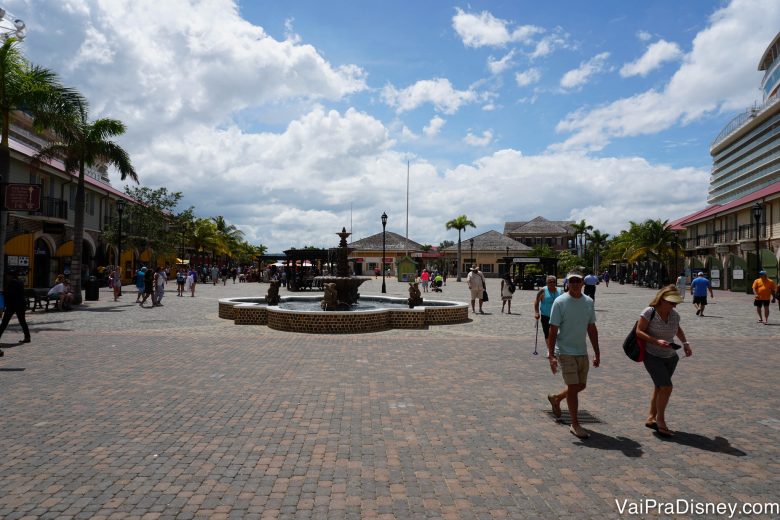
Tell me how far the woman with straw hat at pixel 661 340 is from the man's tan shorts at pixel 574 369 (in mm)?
634

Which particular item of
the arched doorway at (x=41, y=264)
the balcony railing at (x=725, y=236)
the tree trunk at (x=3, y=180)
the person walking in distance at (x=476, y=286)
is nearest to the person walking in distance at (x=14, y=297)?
the tree trunk at (x=3, y=180)

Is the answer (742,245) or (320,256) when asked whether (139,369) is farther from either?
(742,245)

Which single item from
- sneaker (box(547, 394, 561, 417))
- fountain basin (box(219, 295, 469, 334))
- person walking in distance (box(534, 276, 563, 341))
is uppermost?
person walking in distance (box(534, 276, 563, 341))

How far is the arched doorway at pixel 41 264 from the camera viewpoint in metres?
29.4

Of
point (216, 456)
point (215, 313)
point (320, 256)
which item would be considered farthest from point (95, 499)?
point (320, 256)

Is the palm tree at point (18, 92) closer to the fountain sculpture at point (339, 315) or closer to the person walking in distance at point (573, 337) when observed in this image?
the fountain sculpture at point (339, 315)

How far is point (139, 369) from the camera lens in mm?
8039

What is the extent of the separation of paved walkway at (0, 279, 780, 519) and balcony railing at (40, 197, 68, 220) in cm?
2253

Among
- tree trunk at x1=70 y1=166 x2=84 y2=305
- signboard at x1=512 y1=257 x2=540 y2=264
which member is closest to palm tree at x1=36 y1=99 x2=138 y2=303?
tree trunk at x1=70 y1=166 x2=84 y2=305

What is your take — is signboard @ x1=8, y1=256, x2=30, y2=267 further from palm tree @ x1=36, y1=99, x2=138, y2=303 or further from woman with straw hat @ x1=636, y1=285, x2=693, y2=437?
woman with straw hat @ x1=636, y1=285, x2=693, y2=437

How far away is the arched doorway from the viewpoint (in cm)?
2937

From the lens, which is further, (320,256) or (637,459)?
(320,256)

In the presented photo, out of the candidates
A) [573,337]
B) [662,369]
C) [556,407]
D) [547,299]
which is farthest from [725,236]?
[573,337]

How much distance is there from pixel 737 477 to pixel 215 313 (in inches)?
630
